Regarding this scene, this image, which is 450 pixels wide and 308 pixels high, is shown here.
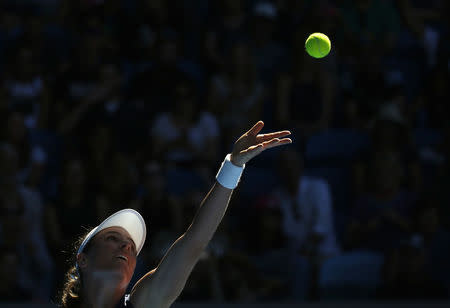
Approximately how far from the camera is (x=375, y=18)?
9.09 metres

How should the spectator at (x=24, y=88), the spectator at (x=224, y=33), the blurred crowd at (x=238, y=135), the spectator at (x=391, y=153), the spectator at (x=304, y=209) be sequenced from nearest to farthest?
the blurred crowd at (x=238, y=135) < the spectator at (x=304, y=209) < the spectator at (x=391, y=153) < the spectator at (x=24, y=88) < the spectator at (x=224, y=33)

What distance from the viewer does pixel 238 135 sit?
26.0 ft

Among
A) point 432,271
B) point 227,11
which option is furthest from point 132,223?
point 227,11

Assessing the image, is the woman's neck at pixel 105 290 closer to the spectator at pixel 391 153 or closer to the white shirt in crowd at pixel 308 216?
the white shirt in crowd at pixel 308 216

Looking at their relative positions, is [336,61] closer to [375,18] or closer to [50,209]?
[375,18]

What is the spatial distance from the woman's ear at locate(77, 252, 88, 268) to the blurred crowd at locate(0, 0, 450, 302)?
290 cm

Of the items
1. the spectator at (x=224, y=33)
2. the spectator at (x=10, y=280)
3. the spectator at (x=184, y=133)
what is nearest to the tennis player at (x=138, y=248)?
the spectator at (x=10, y=280)

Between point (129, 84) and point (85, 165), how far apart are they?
112 cm

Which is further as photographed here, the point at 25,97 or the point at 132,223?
the point at 25,97

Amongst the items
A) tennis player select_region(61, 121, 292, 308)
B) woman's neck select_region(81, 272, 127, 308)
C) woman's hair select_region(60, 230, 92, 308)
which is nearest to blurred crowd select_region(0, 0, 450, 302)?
woman's hair select_region(60, 230, 92, 308)

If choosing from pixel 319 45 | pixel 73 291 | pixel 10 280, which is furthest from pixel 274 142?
pixel 10 280

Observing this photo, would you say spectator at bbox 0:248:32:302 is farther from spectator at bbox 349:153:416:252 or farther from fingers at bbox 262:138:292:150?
fingers at bbox 262:138:292:150

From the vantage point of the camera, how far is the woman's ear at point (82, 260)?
3.78 m

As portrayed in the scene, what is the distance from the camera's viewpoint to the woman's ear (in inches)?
149
